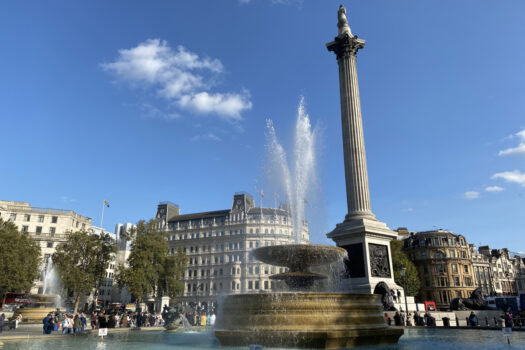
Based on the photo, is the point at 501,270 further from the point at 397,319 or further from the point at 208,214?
the point at 397,319

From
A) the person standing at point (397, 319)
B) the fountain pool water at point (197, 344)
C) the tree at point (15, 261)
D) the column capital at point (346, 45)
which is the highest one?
the column capital at point (346, 45)

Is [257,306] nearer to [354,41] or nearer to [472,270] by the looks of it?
[354,41]

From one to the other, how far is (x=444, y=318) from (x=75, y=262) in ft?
125

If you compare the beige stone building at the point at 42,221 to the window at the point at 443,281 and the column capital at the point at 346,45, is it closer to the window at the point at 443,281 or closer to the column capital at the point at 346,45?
the column capital at the point at 346,45

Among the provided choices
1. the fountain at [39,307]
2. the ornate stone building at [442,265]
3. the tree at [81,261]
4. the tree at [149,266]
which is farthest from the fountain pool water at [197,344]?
the ornate stone building at [442,265]

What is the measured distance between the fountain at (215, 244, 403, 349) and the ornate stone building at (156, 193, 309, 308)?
6010cm

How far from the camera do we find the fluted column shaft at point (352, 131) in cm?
2783

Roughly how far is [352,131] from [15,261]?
3812 centimetres

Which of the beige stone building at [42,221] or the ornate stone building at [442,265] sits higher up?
the beige stone building at [42,221]

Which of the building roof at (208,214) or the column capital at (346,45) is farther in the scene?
the building roof at (208,214)

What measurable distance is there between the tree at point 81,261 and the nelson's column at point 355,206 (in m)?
30.5

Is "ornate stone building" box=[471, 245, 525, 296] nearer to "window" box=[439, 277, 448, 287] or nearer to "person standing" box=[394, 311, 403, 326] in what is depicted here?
"window" box=[439, 277, 448, 287]

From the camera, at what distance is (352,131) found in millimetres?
29688

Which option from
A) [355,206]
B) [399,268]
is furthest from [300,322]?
[399,268]
